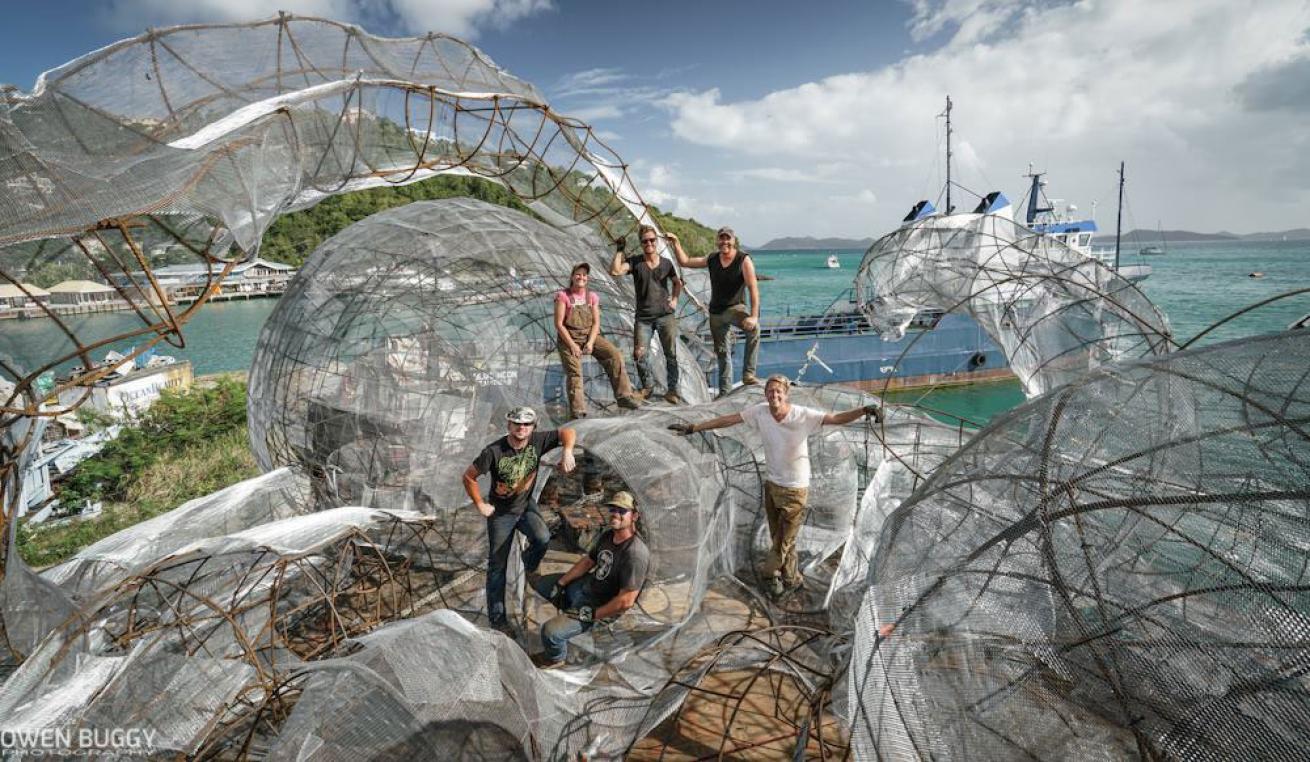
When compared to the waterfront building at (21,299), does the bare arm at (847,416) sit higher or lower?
lower

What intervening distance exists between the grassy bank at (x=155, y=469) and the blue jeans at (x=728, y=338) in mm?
8831

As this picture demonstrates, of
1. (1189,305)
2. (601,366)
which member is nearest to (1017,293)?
(601,366)

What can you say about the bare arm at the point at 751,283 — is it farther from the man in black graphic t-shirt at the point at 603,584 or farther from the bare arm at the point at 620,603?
the bare arm at the point at 620,603

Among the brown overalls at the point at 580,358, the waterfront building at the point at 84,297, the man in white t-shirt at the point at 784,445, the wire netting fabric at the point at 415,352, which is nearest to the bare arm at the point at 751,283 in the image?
the wire netting fabric at the point at 415,352

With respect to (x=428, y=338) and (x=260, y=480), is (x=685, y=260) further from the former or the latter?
(x=260, y=480)

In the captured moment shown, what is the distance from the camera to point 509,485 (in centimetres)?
500

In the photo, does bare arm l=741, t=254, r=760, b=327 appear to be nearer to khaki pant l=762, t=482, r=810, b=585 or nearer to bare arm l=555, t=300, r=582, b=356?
bare arm l=555, t=300, r=582, b=356

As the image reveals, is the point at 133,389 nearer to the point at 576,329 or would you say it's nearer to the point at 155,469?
the point at 155,469

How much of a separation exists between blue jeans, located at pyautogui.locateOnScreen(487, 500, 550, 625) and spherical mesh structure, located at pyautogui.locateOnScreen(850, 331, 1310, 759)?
8.57 feet

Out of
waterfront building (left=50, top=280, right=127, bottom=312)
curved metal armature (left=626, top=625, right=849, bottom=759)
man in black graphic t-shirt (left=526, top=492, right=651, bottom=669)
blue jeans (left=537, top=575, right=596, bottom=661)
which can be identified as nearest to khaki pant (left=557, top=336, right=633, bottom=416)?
man in black graphic t-shirt (left=526, top=492, right=651, bottom=669)

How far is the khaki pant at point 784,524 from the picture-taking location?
5195 millimetres

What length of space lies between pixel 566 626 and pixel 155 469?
12011 mm

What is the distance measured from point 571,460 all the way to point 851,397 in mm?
3324

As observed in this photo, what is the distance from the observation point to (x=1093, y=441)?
3334 mm
